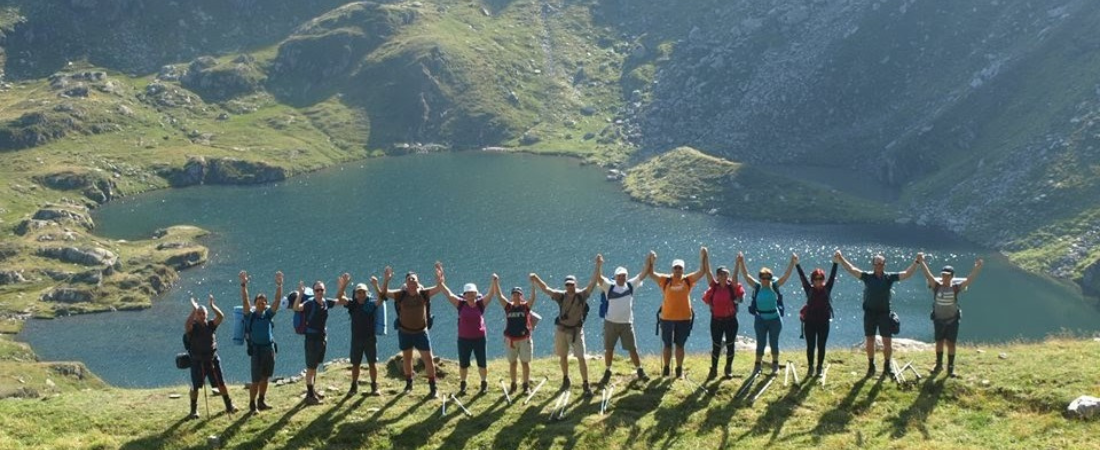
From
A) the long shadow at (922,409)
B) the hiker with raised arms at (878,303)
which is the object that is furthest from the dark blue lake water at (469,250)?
the long shadow at (922,409)

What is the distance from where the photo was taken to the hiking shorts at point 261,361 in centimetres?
2795

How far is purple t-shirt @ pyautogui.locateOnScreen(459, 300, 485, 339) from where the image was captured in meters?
28.5

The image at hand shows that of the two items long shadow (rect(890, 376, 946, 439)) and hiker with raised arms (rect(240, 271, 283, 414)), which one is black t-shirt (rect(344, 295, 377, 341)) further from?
long shadow (rect(890, 376, 946, 439))

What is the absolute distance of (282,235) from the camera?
149750 millimetres

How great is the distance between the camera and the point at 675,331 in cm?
2958

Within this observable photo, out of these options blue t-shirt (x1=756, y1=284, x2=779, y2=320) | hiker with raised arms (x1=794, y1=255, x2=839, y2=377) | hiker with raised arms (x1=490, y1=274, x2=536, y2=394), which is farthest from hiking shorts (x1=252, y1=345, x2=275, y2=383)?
hiker with raised arms (x1=794, y1=255, x2=839, y2=377)

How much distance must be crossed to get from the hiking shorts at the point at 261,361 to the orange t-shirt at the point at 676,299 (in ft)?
42.1

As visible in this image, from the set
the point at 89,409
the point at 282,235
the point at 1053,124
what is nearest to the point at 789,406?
the point at 89,409

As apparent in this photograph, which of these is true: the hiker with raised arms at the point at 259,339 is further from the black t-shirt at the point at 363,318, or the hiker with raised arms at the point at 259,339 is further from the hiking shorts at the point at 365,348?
the hiking shorts at the point at 365,348

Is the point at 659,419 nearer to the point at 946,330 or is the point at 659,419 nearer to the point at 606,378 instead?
the point at 606,378

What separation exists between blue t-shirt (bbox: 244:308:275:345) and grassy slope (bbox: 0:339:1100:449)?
236 cm

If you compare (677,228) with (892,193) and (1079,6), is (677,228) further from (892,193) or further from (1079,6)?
(1079,6)

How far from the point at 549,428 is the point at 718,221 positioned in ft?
436

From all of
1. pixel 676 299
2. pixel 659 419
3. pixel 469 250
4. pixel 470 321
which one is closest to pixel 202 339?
pixel 470 321
